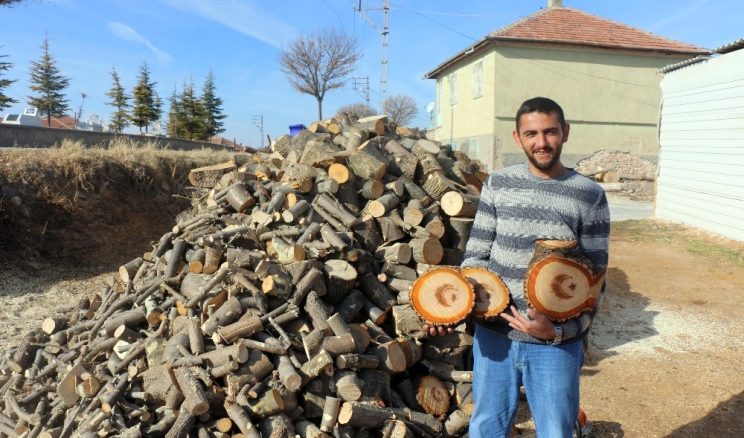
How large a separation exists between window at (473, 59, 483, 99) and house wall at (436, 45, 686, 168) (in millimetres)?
336

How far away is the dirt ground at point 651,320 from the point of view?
3.83m

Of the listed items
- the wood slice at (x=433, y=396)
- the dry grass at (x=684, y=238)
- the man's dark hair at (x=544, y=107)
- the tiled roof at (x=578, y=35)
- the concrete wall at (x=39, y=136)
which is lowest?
the wood slice at (x=433, y=396)

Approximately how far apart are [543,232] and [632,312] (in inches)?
203

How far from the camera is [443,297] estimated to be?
2182mm

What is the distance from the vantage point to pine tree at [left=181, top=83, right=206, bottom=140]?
1227 inches

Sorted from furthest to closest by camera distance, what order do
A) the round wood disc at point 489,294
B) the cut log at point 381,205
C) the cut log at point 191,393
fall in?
1. the cut log at point 381,205
2. the cut log at point 191,393
3. the round wood disc at point 489,294

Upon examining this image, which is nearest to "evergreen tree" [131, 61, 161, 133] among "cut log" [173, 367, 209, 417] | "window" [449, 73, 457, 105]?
"window" [449, 73, 457, 105]

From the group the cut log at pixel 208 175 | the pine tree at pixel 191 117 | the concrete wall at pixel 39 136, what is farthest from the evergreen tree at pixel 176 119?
the cut log at pixel 208 175

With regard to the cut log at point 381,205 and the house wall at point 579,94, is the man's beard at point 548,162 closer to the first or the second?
the cut log at point 381,205

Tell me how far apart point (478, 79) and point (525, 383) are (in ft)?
58.6

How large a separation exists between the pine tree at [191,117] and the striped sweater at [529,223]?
31.7m

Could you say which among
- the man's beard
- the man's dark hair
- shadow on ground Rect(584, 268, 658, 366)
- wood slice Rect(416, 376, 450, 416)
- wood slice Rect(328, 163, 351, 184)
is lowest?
shadow on ground Rect(584, 268, 658, 366)

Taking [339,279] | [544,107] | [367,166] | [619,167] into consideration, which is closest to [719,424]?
[339,279]

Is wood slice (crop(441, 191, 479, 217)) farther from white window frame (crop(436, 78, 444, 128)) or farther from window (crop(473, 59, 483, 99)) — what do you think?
white window frame (crop(436, 78, 444, 128))
